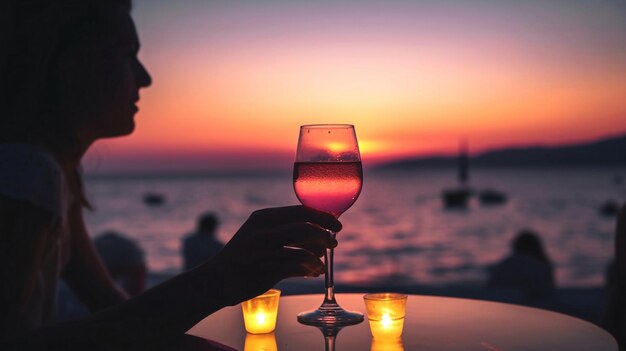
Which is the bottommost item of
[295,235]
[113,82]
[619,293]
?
[619,293]

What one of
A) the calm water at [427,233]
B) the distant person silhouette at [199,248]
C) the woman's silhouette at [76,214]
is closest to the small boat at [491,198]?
the calm water at [427,233]

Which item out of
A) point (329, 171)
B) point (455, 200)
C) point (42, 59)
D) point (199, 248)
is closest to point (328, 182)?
point (329, 171)

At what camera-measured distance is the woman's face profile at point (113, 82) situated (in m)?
Answer: 1.94

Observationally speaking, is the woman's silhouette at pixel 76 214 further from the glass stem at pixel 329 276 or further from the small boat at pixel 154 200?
the small boat at pixel 154 200

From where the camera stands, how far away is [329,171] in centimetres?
155

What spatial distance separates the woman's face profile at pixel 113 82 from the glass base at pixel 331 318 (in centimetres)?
90

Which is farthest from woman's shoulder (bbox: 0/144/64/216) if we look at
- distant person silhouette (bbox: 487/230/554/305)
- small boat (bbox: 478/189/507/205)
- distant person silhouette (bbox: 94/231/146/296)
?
small boat (bbox: 478/189/507/205)

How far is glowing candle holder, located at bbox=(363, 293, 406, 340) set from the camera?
5.21 feet

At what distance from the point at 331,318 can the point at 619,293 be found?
5.48 ft

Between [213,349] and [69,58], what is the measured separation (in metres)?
1.13

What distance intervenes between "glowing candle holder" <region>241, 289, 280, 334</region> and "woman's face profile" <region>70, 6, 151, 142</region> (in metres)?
0.78

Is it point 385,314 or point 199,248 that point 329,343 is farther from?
point 199,248

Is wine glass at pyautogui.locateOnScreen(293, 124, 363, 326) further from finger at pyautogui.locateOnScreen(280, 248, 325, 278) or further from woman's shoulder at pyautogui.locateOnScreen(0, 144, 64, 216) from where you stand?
woman's shoulder at pyautogui.locateOnScreen(0, 144, 64, 216)

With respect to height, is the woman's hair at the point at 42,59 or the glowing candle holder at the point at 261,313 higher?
the woman's hair at the point at 42,59
